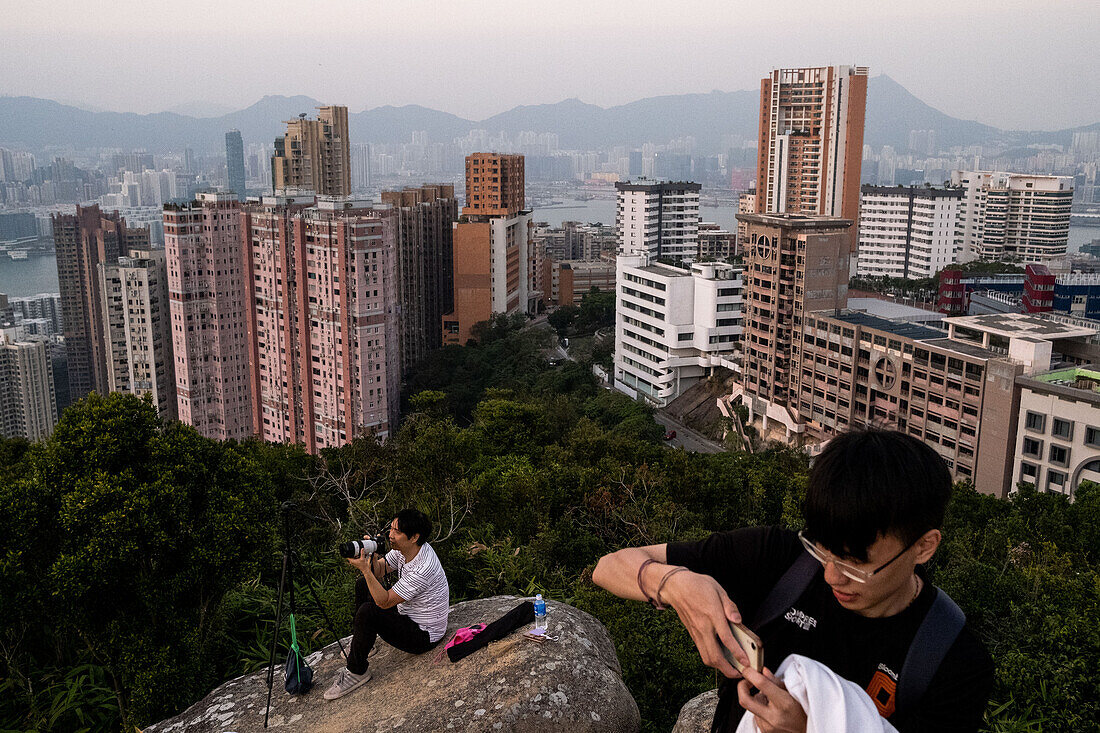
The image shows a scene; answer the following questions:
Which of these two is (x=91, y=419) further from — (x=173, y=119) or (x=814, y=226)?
(x=173, y=119)

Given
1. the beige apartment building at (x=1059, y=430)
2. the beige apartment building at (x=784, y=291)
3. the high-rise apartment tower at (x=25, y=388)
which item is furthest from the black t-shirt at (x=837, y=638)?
the high-rise apartment tower at (x=25, y=388)

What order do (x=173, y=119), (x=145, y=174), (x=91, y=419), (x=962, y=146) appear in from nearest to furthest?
(x=91, y=419) → (x=145, y=174) → (x=173, y=119) → (x=962, y=146)

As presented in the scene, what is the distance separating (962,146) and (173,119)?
91.1 metres

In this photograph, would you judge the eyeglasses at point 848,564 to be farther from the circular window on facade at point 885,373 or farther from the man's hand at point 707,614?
the circular window on facade at point 885,373

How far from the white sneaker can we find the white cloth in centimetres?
221

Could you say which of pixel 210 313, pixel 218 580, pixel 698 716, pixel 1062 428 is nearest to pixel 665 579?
pixel 698 716

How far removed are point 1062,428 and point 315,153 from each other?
32.5m

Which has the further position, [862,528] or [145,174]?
[145,174]

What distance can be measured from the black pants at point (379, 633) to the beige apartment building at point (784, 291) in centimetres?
1578

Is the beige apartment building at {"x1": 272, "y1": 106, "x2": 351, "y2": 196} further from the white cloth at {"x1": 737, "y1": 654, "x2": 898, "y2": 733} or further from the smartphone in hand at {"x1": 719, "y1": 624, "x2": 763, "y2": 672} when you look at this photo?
the white cloth at {"x1": 737, "y1": 654, "x2": 898, "y2": 733}

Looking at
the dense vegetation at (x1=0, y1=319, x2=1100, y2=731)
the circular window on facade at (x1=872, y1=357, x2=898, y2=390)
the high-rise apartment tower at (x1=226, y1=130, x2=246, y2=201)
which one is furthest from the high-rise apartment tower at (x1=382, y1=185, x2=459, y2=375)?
the high-rise apartment tower at (x1=226, y1=130, x2=246, y2=201)

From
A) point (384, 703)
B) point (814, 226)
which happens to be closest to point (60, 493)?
point (384, 703)

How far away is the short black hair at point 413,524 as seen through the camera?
2795mm

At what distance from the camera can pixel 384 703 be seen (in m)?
2.71
